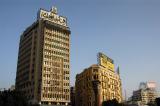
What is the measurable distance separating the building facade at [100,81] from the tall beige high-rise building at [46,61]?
11.4 metres


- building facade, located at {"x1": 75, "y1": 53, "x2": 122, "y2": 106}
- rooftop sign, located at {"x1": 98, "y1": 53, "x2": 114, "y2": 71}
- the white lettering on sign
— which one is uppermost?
the white lettering on sign

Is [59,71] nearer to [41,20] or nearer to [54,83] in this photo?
[54,83]

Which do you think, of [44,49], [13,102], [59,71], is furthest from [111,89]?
[13,102]

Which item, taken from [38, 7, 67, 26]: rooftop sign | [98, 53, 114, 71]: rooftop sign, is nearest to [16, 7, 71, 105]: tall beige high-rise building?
[38, 7, 67, 26]: rooftop sign

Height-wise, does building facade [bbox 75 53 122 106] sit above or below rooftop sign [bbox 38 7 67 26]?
below

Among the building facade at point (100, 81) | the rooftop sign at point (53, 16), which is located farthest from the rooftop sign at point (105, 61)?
the rooftop sign at point (53, 16)

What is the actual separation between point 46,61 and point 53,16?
104 feet

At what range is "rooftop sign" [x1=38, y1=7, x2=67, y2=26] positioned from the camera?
519 ft

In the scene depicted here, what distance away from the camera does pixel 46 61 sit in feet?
479

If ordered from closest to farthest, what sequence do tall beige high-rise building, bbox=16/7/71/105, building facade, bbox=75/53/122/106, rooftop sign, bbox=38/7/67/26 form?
tall beige high-rise building, bbox=16/7/71/105 < building facade, bbox=75/53/122/106 < rooftop sign, bbox=38/7/67/26

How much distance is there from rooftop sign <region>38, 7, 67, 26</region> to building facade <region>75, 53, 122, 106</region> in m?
33.9

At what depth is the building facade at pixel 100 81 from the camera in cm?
15038

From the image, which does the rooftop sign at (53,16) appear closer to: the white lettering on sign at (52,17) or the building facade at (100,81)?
the white lettering on sign at (52,17)

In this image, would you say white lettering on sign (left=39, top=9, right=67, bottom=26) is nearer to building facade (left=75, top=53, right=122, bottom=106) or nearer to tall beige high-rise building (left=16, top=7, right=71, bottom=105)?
tall beige high-rise building (left=16, top=7, right=71, bottom=105)
